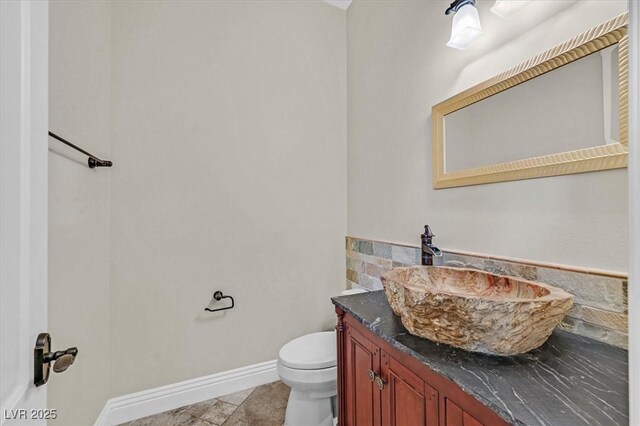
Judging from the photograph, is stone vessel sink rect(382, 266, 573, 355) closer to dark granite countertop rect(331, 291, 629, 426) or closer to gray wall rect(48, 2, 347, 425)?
dark granite countertop rect(331, 291, 629, 426)

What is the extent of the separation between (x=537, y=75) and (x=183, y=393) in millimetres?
2496

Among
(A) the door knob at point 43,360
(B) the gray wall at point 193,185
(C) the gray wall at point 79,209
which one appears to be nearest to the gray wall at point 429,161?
(B) the gray wall at point 193,185

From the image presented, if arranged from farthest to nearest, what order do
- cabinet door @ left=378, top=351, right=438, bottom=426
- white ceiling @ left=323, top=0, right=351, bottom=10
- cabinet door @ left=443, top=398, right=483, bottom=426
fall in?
white ceiling @ left=323, top=0, right=351, bottom=10
cabinet door @ left=378, top=351, right=438, bottom=426
cabinet door @ left=443, top=398, right=483, bottom=426

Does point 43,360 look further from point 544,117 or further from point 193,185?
point 544,117

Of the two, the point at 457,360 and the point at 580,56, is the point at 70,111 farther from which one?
the point at 580,56

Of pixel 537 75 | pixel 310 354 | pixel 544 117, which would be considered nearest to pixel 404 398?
pixel 310 354

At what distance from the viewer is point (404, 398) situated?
34.4 inches

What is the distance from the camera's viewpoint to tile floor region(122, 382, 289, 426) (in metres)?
1.66

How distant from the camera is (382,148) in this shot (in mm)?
1881

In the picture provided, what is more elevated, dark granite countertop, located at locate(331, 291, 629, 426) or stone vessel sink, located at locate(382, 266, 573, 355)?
stone vessel sink, located at locate(382, 266, 573, 355)

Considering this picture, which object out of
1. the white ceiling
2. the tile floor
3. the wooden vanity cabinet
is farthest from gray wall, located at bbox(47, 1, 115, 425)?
the white ceiling

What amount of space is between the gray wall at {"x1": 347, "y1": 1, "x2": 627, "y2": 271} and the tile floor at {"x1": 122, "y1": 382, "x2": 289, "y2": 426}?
4.23 feet

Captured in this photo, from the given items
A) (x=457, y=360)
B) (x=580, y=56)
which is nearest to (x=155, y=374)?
(x=457, y=360)

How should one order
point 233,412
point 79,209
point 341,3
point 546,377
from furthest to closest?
point 341,3 → point 233,412 → point 79,209 → point 546,377
